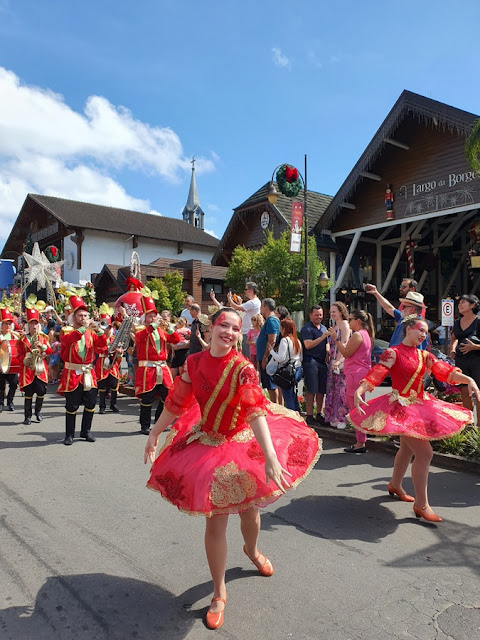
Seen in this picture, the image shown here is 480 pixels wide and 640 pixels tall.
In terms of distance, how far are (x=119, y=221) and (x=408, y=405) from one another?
40014mm

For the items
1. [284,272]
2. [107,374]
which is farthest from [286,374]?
[284,272]

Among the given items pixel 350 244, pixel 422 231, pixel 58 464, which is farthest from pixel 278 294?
pixel 58 464

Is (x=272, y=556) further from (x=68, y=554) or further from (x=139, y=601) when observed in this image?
(x=68, y=554)

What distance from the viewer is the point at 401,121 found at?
2048 cm

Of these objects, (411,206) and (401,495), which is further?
(411,206)

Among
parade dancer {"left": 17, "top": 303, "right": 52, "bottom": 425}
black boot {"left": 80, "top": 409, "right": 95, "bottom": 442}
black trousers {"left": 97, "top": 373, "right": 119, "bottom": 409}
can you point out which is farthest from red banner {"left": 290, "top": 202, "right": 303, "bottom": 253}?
black boot {"left": 80, "top": 409, "right": 95, "bottom": 442}

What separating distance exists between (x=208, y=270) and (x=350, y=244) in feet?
38.1

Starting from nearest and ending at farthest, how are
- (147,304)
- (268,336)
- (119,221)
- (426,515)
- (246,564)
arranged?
(246,564) → (426,515) → (268,336) → (147,304) → (119,221)

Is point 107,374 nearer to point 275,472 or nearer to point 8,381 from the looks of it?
point 8,381

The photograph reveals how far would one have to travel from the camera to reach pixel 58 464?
6.61 m

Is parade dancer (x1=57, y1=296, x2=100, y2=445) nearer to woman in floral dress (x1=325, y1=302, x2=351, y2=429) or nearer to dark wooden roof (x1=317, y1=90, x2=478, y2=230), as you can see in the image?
woman in floral dress (x1=325, y1=302, x2=351, y2=429)

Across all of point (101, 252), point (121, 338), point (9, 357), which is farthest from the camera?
point (101, 252)

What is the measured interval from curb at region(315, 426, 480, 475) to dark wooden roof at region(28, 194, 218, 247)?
33586 mm

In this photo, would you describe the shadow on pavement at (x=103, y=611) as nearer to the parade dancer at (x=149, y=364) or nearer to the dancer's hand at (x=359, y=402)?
the dancer's hand at (x=359, y=402)
